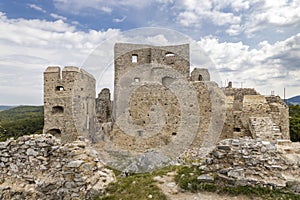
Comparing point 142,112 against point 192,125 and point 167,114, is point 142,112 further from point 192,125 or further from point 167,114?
point 192,125

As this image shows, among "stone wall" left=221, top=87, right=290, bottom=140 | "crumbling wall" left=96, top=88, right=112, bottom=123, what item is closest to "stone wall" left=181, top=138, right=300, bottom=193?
"stone wall" left=221, top=87, right=290, bottom=140

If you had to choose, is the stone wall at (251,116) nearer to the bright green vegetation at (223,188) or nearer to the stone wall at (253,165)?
the stone wall at (253,165)

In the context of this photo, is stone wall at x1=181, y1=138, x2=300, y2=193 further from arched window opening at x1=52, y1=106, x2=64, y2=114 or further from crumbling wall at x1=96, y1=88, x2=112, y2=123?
crumbling wall at x1=96, y1=88, x2=112, y2=123

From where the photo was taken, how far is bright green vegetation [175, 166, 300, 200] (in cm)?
485

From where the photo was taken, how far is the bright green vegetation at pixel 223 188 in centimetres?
485

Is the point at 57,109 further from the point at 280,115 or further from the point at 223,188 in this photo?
the point at 280,115

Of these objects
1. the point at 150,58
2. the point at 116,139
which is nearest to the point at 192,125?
the point at 116,139

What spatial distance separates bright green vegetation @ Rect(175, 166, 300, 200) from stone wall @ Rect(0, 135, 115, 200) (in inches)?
74.3

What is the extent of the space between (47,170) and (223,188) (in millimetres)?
4304

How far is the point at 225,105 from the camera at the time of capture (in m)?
11.4

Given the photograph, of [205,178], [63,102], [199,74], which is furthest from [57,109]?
[205,178]

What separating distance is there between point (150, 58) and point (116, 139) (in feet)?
29.5

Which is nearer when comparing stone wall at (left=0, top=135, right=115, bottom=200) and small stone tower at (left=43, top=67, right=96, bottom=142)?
stone wall at (left=0, top=135, right=115, bottom=200)

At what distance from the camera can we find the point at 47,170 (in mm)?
5684
